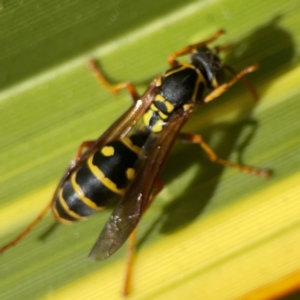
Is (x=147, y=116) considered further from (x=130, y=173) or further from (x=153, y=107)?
(x=130, y=173)

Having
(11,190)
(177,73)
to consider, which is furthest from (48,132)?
(177,73)

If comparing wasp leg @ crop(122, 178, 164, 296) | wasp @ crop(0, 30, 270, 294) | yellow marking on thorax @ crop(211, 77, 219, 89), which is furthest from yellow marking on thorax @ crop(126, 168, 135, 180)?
yellow marking on thorax @ crop(211, 77, 219, 89)

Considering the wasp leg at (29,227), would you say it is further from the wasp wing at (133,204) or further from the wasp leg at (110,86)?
the wasp leg at (110,86)

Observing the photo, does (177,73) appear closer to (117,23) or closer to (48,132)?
(117,23)

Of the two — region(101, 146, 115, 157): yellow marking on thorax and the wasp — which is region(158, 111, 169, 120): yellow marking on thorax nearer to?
the wasp

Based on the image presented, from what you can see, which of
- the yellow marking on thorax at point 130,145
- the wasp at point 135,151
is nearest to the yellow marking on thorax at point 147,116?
the wasp at point 135,151

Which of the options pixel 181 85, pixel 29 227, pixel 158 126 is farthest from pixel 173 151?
pixel 29 227
